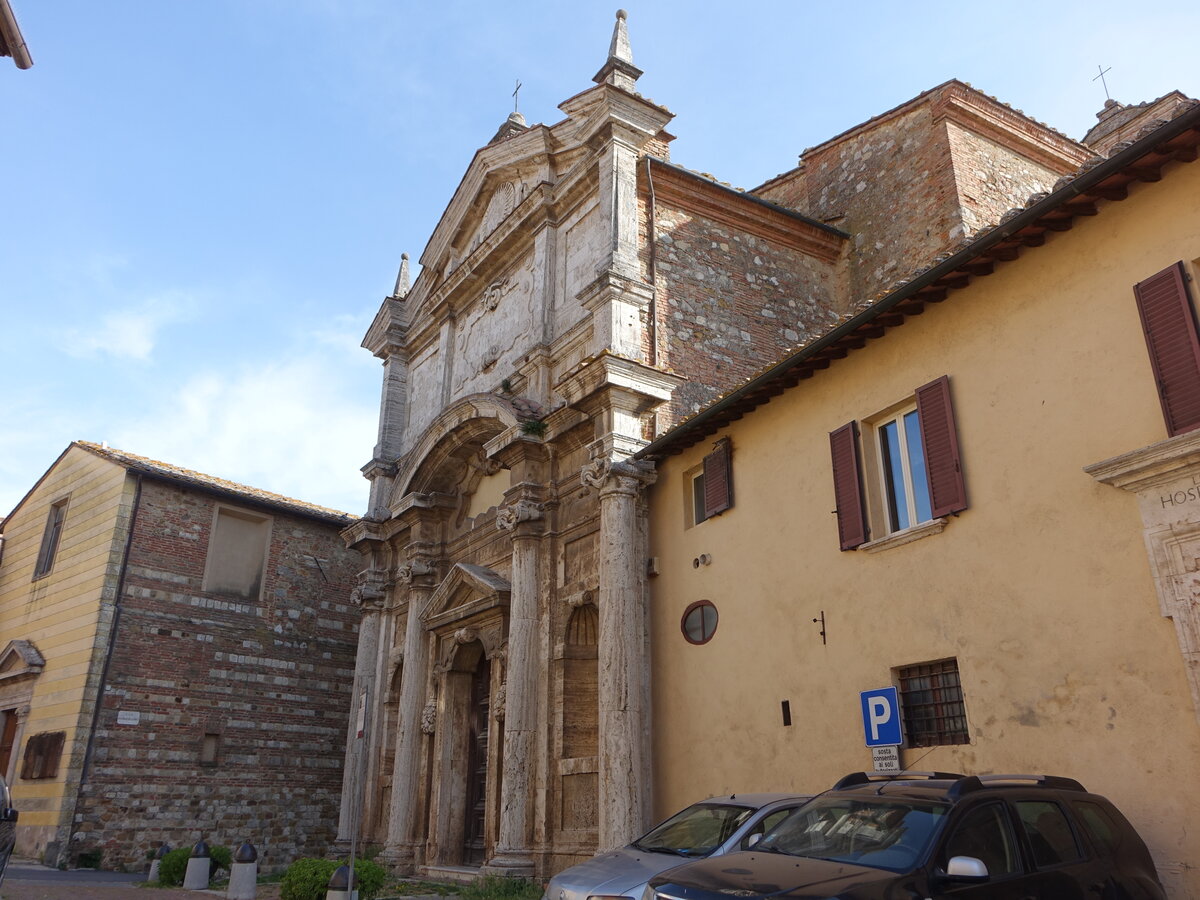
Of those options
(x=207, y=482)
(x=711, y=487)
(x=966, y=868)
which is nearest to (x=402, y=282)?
(x=207, y=482)

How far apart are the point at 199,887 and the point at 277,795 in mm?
7174

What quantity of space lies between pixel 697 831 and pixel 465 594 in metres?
8.36

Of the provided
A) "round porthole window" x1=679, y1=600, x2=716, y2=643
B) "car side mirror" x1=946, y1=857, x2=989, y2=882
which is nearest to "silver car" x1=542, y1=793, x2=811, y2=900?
"car side mirror" x1=946, y1=857, x2=989, y2=882

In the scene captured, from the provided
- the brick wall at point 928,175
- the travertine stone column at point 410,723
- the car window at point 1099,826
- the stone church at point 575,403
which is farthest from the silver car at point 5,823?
the brick wall at point 928,175

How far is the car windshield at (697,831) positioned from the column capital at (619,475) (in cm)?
468

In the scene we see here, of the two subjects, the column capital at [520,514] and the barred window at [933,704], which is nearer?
the barred window at [933,704]

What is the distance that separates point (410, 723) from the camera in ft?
51.4

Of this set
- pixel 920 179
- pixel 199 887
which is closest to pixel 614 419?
pixel 920 179

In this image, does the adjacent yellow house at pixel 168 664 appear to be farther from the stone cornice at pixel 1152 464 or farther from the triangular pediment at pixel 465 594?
the stone cornice at pixel 1152 464

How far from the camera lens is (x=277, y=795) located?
19.6 metres

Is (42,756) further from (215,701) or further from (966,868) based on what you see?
(966,868)

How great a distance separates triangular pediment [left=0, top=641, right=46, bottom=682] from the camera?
19.0 meters

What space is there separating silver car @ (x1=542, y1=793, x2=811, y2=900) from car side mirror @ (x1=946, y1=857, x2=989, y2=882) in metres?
1.98

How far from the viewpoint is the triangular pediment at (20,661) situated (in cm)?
1903
